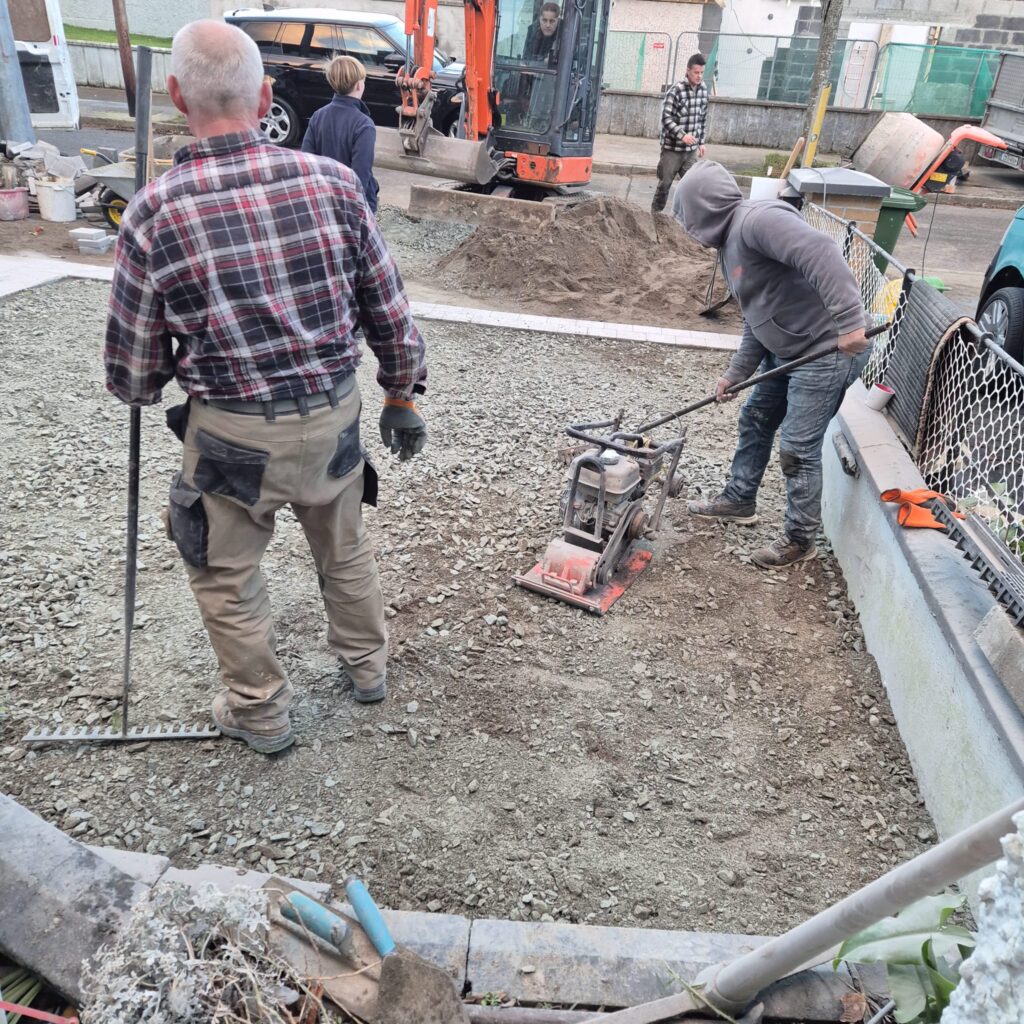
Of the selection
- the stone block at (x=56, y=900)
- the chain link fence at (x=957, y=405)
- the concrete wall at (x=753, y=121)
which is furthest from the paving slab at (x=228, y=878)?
the concrete wall at (x=753, y=121)

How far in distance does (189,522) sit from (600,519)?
1.84m

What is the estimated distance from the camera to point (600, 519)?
12.2 feet

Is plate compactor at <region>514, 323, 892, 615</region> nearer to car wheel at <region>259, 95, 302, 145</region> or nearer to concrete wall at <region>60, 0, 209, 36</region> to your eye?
car wheel at <region>259, 95, 302, 145</region>

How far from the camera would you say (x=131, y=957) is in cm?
168

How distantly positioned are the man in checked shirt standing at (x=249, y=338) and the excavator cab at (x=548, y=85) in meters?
8.21

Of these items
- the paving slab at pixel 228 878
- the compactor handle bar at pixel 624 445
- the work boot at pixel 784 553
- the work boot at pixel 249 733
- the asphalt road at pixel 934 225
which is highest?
the compactor handle bar at pixel 624 445

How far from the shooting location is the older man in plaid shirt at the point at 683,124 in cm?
1012

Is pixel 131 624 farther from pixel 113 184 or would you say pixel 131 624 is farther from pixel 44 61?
pixel 44 61

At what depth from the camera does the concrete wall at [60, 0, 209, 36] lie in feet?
84.1

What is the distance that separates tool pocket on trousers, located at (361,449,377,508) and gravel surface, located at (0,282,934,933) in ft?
2.67

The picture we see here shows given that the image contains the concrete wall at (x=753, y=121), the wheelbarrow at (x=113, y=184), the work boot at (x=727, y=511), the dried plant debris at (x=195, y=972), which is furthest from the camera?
the concrete wall at (x=753, y=121)

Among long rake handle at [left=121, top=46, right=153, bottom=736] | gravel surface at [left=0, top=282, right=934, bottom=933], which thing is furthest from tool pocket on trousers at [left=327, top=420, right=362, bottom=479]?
gravel surface at [left=0, top=282, right=934, bottom=933]

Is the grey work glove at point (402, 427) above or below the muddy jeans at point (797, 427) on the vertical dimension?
above

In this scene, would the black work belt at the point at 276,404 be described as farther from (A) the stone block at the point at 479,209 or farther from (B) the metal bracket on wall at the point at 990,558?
(A) the stone block at the point at 479,209
